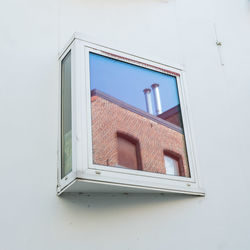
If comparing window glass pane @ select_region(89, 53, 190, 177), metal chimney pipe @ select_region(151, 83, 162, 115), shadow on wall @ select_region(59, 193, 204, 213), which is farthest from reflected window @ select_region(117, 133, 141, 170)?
metal chimney pipe @ select_region(151, 83, 162, 115)

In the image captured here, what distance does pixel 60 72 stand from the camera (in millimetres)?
3031

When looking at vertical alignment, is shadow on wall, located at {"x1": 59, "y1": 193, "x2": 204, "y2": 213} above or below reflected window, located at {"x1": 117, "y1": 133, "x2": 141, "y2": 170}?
below

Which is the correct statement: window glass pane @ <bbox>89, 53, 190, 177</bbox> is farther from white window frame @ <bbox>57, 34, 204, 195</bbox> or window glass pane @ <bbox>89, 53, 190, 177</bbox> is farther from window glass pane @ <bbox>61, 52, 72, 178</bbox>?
window glass pane @ <bbox>61, 52, 72, 178</bbox>

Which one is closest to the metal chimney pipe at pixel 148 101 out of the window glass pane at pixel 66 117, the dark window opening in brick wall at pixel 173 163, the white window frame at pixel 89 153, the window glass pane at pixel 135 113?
the window glass pane at pixel 135 113

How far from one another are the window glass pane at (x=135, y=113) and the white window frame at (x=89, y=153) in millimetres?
41

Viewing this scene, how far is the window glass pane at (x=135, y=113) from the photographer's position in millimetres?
2717

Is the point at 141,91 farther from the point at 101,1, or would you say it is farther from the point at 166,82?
the point at 101,1

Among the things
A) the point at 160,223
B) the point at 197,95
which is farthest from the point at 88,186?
the point at 197,95

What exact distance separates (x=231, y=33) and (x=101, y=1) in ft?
4.38

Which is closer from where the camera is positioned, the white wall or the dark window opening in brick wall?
the white wall

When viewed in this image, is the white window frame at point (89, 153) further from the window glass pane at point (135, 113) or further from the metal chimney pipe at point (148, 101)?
the metal chimney pipe at point (148, 101)

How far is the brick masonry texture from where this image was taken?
2.67m

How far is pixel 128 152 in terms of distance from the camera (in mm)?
2752

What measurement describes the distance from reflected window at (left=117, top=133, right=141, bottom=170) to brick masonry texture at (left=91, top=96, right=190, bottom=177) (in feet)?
0.09
